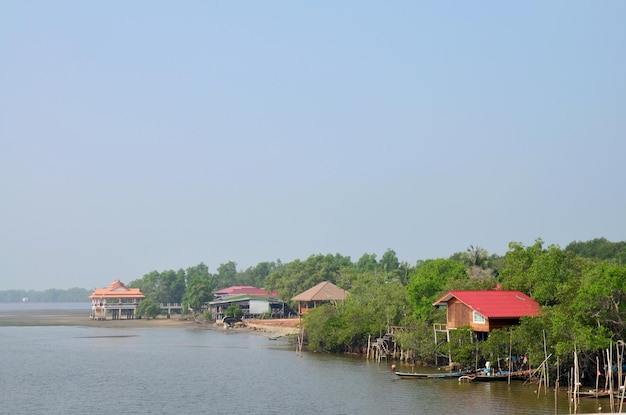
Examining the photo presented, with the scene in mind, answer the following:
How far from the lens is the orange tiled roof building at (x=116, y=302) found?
135m

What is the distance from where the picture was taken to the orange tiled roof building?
135 meters

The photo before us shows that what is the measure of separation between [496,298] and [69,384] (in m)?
29.0

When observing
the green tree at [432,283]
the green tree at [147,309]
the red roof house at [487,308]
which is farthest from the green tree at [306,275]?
the red roof house at [487,308]

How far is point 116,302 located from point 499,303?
103733 millimetres

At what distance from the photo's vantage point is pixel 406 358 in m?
56.3

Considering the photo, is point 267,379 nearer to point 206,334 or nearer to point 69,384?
point 69,384

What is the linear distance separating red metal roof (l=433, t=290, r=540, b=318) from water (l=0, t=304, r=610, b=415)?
172 inches

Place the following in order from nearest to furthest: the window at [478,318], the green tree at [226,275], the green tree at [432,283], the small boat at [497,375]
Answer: the small boat at [497,375] → the window at [478,318] → the green tree at [432,283] → the green tree at [226,275]

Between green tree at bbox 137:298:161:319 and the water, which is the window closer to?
the water

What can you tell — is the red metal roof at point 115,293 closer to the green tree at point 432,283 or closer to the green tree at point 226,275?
the green tree at point 226,275

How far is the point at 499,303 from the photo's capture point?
4666 cm

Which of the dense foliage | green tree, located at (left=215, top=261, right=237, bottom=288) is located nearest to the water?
the dense foliage

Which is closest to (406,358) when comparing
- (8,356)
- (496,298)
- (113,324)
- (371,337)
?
(371,337)

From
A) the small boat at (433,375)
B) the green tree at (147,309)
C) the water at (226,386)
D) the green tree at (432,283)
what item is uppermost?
the green tree at (432,283)
